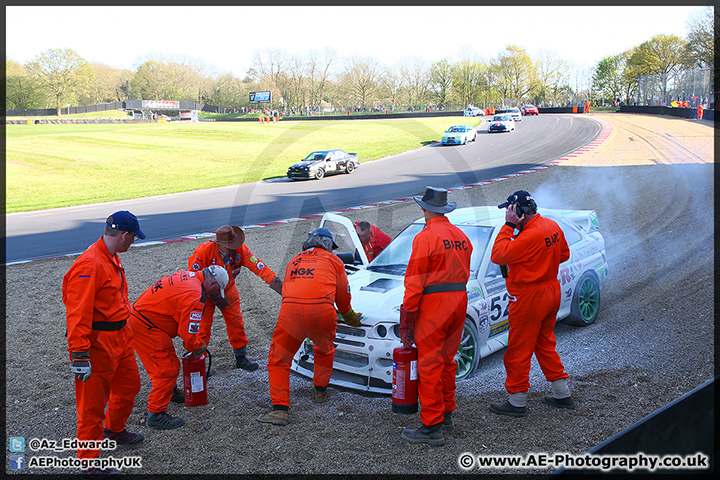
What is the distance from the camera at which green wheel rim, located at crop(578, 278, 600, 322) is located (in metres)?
6.58

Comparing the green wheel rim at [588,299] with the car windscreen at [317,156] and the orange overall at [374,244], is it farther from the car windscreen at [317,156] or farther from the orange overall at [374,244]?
the car windscreen at [317,156]

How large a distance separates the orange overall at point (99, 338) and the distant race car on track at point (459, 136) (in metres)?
32.1

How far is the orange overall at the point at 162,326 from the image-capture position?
457cm

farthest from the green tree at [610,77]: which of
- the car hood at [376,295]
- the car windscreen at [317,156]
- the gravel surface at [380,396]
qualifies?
the car hood at [376,295]

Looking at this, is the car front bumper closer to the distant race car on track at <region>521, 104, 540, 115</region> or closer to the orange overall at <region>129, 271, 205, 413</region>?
the orange overall at <region>129, 271, 205, 413</region>

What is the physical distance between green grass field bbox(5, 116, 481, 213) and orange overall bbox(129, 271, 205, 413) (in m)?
17.4

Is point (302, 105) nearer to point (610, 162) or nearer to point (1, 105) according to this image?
point (1, 105)

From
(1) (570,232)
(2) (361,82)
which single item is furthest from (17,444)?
(2) (361,82)

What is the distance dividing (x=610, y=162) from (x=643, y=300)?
16484mm

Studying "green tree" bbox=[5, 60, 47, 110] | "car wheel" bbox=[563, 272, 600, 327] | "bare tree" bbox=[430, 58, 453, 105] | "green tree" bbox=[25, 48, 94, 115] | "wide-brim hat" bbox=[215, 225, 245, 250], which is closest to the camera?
"wide-brim hat" bbox=[215, 225, 245, 250]

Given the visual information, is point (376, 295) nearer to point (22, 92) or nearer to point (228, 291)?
point (228, 291)

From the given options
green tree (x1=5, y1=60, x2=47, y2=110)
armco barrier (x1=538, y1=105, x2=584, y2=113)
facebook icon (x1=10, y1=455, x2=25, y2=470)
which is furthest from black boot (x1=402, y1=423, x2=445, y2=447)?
green tree (x1=5, y1=60, x2=47, y2=110)

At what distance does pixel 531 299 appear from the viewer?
182 inches

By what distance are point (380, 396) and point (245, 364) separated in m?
1.76
